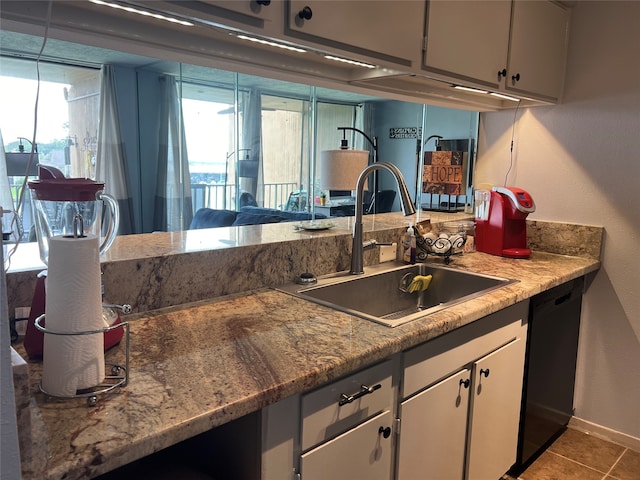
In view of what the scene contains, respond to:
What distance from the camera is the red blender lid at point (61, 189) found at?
3.30 ft

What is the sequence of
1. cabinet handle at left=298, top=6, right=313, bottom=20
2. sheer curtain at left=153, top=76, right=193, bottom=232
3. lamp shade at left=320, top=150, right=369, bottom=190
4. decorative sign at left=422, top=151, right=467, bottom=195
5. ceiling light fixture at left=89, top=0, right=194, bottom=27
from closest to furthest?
ceiling light fixture at left=89, top=0, right=194, bottom=27
cabinet handle at left=298, top=6, right=313, bottom=20
lamp shade at left=320, top=150, right=369, bottom=190
decorative sign at left=422, top=151, right=467, bottom=195
sheer curtain at left=153, top=76, right=193, bottom=232

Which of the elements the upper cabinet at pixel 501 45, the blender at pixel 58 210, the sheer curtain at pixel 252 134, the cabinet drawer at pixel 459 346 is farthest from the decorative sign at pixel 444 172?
the sheer curtain at pixel 252 134

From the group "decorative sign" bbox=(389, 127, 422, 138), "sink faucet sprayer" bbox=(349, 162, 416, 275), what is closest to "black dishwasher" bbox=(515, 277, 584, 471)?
"sink faucet sprayer" bbox=(349, 162, 416, 275)

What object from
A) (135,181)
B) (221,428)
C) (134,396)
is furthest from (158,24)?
(135,181)

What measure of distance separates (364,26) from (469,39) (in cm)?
64

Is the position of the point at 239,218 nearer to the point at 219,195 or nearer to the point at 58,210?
the point at 219,195

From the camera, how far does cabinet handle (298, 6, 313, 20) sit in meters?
1.36

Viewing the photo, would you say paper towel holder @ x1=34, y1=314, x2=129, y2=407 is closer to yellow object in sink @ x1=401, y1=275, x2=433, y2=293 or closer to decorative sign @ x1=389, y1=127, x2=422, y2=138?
yellow object in sink @ x1=401, y1=275, x2=433, y2=293

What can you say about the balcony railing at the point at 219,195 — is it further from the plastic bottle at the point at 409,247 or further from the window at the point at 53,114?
the plastic bottle at the point at 409,247

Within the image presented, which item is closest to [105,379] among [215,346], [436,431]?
[215,346]

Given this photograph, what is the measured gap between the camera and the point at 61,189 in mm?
1009

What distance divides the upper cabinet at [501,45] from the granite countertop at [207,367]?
3.03ft

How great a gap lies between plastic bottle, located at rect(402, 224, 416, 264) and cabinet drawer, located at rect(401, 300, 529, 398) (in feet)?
1.65

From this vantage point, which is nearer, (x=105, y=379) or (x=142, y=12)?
(x=105, y=379)
